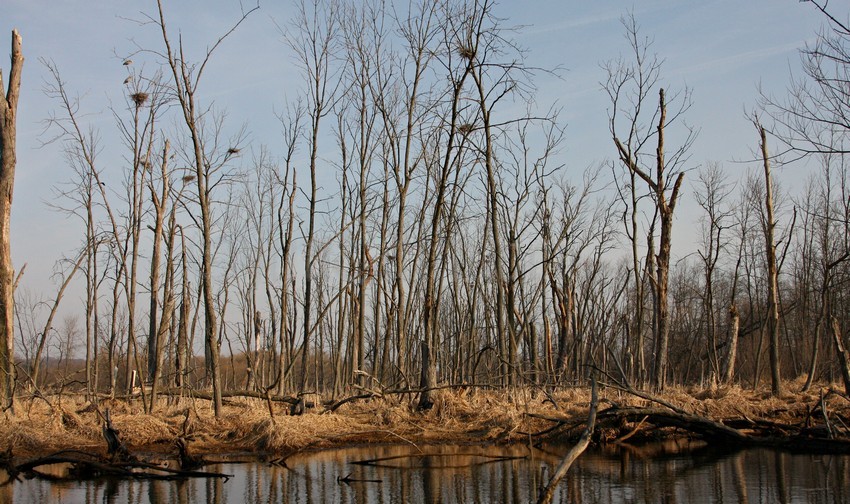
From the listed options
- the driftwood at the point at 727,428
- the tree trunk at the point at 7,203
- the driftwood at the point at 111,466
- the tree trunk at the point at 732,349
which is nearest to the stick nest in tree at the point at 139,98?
the tree trunk at the point at 7,203

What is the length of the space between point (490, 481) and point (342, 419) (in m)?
6.36

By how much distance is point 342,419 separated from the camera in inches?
605

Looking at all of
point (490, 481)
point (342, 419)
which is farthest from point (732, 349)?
point (490, 481)

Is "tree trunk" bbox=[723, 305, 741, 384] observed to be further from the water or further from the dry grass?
the water

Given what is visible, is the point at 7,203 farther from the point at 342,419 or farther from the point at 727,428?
the point at 727,428

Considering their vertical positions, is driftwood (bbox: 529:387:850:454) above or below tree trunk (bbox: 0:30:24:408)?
below

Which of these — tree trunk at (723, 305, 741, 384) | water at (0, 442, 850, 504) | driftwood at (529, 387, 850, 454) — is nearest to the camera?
water at (0, 442, 850, 504)

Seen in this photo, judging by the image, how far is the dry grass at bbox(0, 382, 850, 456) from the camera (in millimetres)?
13156

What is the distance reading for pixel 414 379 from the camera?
32.1 meters

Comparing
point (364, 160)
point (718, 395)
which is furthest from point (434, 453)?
point (364, 160)

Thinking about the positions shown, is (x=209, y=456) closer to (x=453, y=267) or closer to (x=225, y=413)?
(x=225, y=413)

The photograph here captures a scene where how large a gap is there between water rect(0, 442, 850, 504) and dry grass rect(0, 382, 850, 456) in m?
1.50

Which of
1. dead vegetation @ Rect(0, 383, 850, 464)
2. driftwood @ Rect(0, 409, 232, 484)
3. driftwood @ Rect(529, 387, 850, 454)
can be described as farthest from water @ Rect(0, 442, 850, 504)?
dead vegetation @ Rect(0, 383, 850, 464)

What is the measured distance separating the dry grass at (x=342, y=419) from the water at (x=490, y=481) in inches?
59.0
